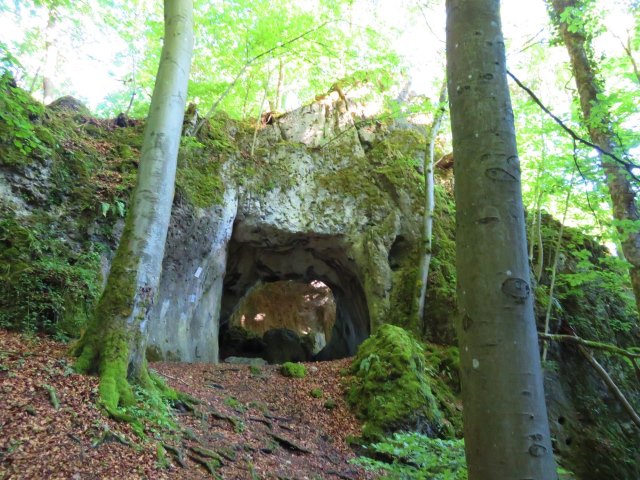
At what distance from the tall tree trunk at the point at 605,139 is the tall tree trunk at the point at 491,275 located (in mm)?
4885

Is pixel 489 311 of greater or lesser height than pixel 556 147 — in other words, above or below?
below

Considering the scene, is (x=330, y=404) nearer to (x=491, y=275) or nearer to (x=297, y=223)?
(x=297, y=223)

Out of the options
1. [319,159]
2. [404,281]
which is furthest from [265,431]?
[319,159]

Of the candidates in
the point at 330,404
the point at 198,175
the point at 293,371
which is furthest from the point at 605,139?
the point at 198,175

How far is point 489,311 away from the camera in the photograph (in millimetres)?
Result: 1239

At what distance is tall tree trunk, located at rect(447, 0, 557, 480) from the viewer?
1.15 m

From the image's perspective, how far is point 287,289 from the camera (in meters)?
21.6

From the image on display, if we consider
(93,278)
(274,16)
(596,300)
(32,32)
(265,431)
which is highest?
(32,32)

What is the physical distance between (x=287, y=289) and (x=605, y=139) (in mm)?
16938

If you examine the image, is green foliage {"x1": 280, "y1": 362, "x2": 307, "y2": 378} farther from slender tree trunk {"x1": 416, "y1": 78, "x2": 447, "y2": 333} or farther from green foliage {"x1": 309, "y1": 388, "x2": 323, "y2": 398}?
slender tree trunk {"x1": 416, "y1": 78, "x2": 447, "y2": 333}

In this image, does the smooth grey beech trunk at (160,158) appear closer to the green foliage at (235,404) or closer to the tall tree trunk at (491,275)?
the green foliage at (235,404)

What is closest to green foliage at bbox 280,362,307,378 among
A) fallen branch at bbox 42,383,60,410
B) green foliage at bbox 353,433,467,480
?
green foliage at bbox 353,433,467,480

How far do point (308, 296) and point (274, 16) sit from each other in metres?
14.7

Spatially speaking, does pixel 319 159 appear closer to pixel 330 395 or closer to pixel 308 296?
pixel 330 395
